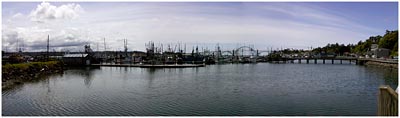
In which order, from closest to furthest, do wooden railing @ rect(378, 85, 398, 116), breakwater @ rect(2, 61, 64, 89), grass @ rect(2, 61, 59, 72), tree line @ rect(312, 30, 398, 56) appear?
wooden railing @ rect(378, 85, 398, 116) < breakwater @ rect(2, 61, 64, 89) < grass @ rect(2, 61, 59, 72) < tree line @ rect(312, 30, 398, 56)

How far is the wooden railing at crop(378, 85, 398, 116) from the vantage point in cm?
237

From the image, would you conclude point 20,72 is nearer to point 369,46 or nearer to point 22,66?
point 22,66

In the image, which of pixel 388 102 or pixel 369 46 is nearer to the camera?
pixel 388 102

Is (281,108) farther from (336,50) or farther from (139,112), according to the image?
(336,50)

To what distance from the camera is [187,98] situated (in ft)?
41.9

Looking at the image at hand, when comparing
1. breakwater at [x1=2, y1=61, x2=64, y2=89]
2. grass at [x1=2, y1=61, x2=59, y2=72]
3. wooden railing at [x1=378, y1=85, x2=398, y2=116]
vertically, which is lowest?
breakwater at [x1=2, y1=61, x2=64, y2=89]

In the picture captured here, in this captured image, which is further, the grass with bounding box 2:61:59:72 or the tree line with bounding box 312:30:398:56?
the tree line with bounding box 312:30:398:56

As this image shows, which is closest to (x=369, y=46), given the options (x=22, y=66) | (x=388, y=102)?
(x=22, y=66)

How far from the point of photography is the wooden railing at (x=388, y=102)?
93.4 inches

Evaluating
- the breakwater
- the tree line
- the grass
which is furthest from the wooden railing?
the tree line

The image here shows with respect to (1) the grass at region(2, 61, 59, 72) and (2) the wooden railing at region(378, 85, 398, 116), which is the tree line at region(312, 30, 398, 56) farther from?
(2) the wooden railing at region(378, 85, 398, 116)

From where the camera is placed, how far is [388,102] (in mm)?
2475

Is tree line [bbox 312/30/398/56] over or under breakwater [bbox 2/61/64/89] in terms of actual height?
over

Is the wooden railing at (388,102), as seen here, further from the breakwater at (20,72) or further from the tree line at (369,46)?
the tree line at (369,46)
